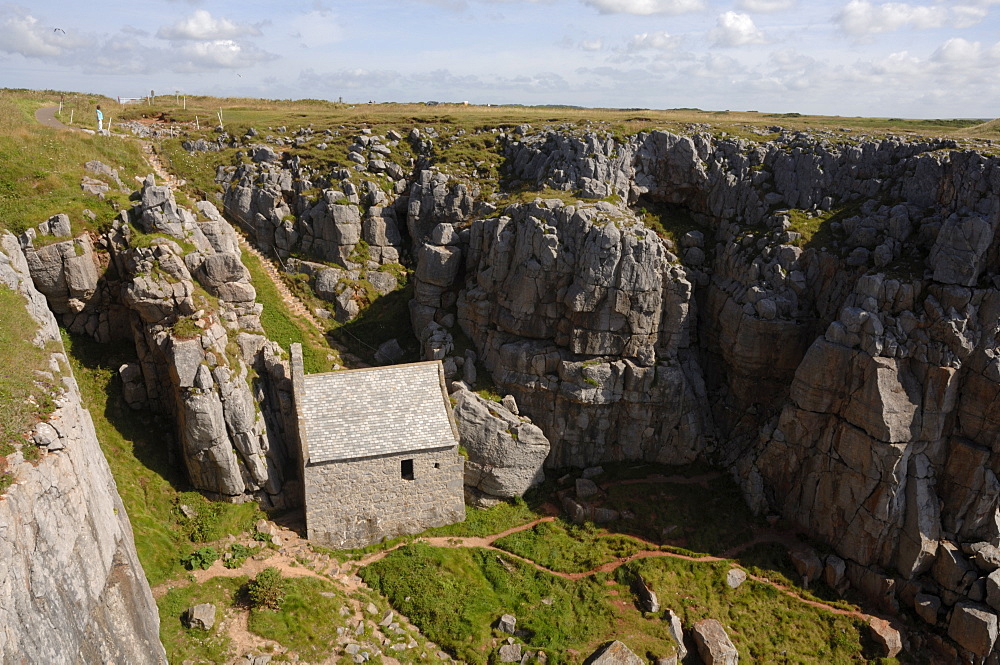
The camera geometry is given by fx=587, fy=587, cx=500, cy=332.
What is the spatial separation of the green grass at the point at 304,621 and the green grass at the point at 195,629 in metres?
1.22

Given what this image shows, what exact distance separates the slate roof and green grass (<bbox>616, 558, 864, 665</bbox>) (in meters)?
11.9

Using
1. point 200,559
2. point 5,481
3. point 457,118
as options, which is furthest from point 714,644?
point 457,118

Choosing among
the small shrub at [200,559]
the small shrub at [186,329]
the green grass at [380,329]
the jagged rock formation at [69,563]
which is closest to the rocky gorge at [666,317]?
the small shrub at [186,329]

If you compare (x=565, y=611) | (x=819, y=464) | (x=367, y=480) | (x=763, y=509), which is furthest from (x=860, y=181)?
(x=367, y=480)

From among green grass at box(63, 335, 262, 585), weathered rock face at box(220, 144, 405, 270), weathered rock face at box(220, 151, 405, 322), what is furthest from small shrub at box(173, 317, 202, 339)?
weathered rock face at box(220, 144, 405, 270)

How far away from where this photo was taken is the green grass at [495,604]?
24.9 metres

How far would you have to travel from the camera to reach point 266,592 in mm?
23656

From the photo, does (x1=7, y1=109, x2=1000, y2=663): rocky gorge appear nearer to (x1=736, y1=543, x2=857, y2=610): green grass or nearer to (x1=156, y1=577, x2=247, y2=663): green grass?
(x1=736, y1=543, x2=857, y2=610): green grass

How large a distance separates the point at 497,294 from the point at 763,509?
19061 millimetres

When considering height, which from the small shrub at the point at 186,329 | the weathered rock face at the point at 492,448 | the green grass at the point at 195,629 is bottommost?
the green grass at the point at 195,629

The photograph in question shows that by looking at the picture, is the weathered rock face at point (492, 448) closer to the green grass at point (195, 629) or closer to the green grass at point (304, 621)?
the green grass at point (304, 621)

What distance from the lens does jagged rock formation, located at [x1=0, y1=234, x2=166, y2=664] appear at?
13.3m

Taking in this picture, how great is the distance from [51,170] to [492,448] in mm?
30035

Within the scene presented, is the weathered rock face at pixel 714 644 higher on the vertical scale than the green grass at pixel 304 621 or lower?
lower
